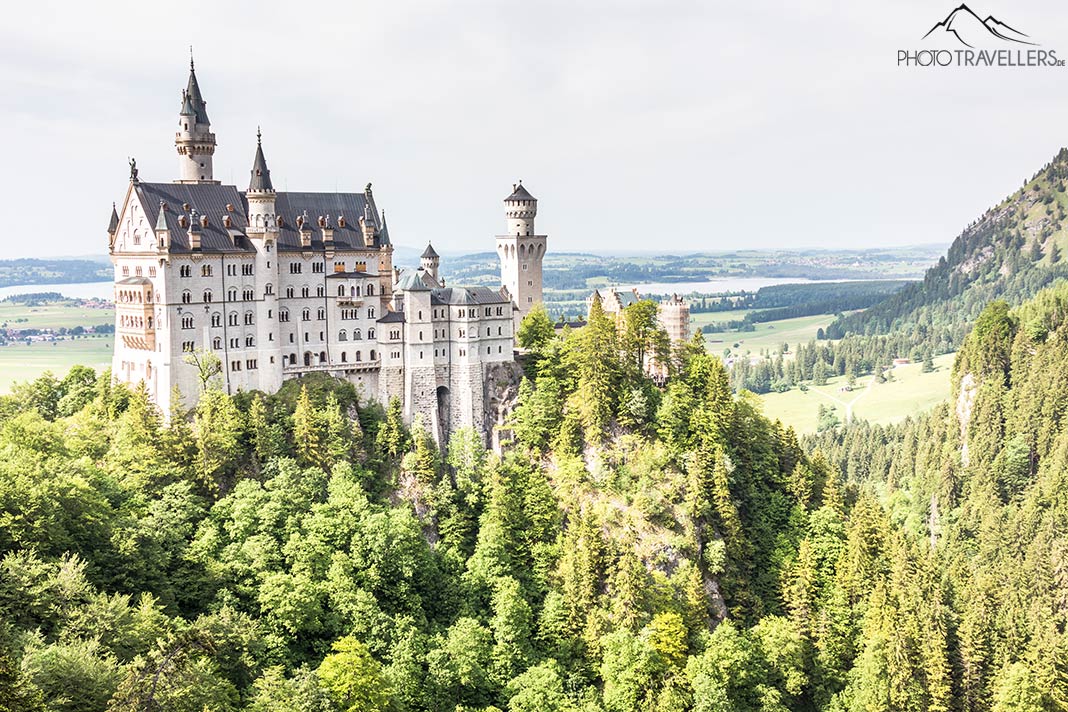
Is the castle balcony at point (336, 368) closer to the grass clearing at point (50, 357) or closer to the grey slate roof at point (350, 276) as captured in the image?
the grey slate roof at point (350, 276)

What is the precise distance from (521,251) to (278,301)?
27.6 metres

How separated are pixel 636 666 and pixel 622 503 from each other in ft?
51.8

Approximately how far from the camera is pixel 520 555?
8894 cm

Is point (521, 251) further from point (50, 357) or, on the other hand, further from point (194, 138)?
point (50, 357)

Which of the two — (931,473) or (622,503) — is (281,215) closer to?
(622,503)

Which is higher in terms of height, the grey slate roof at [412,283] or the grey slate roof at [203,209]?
the grey slate roof at [203,209]

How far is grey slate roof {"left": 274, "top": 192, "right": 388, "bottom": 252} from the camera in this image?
94500 mm

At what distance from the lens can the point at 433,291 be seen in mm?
97375

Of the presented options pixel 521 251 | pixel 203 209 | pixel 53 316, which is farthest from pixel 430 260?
pixel 53 316

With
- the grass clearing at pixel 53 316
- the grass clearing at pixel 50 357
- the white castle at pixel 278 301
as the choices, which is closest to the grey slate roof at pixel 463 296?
the white castle at pixel 278 301

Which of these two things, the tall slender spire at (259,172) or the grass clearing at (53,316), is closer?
the tall slender spire at (259,172)

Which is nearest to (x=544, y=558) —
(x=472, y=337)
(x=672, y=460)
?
(x=672, y=460)

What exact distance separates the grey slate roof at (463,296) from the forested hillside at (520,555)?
5.66 meters

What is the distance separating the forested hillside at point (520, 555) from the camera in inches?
2689
